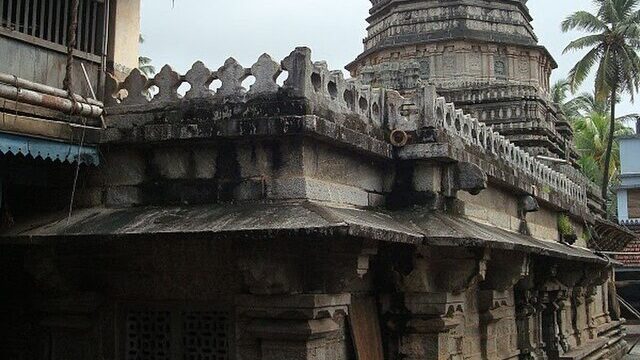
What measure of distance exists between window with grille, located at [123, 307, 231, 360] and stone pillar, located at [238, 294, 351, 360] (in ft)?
1.23

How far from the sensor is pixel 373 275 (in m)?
8.09

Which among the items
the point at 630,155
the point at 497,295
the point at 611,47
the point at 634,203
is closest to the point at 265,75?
the point at 497,295

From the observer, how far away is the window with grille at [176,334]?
23.4 feet

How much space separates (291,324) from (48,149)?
8.69ft

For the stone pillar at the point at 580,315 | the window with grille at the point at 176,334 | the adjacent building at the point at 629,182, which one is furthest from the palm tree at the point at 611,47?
the window with grille at the point at 176,334

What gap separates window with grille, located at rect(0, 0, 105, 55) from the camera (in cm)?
722

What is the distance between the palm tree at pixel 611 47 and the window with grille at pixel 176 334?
97.6 feet

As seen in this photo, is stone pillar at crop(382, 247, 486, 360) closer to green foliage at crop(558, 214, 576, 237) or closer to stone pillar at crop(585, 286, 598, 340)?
green foliage at crop(558, 214, 576, 237)

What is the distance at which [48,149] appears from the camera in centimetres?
687

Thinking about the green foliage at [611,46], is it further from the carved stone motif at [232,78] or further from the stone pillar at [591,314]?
the carved stone motif at [232,78]

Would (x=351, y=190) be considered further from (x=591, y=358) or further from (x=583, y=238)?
(x=583, y=238)

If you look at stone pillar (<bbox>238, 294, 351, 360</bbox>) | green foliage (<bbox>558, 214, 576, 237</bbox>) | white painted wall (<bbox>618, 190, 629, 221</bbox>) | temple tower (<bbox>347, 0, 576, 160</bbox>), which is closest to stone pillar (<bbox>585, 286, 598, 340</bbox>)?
green foliage (<bbox>558, 214, 576, 237</bbox>)

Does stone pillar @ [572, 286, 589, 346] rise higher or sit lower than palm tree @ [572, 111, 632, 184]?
lower

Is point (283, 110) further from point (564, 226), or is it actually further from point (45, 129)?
point (564, 226)
